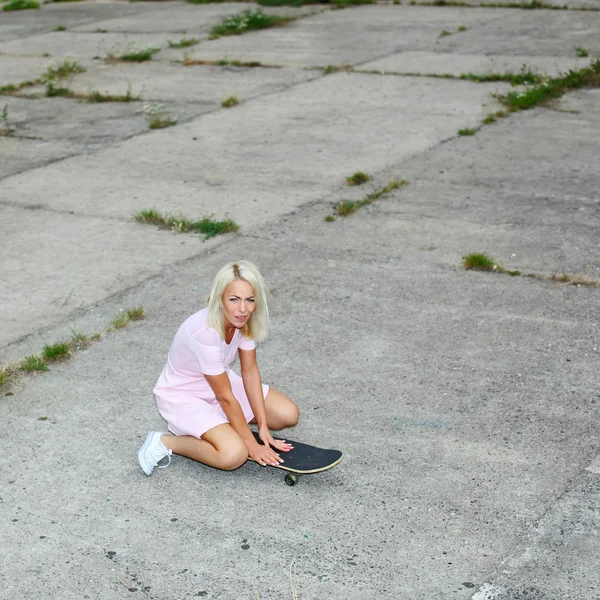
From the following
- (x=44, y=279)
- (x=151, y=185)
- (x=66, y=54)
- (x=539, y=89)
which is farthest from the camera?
(x=66, y=54)

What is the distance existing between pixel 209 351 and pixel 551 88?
762 centimetres

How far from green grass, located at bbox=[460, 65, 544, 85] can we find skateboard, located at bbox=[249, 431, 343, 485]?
7947 mm

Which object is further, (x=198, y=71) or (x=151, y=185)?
(x=198, y=71)

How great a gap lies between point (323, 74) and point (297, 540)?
938cm

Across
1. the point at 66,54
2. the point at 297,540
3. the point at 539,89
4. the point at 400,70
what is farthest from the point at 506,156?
the point at 66,54

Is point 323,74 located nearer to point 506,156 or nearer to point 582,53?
point 582,53

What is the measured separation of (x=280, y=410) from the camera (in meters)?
4.83

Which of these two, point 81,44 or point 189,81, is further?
point 81,44

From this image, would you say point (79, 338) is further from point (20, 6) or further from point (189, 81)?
point (20, 6)

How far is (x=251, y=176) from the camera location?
8.78 m

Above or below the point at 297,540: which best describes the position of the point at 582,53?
above

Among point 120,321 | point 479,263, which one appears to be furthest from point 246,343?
point 479,263

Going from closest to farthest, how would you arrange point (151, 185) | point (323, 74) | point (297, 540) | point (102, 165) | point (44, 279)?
point (297, 540) → point (44, 279) → point (151, 185) → point (102, 165) → point (323, 74)

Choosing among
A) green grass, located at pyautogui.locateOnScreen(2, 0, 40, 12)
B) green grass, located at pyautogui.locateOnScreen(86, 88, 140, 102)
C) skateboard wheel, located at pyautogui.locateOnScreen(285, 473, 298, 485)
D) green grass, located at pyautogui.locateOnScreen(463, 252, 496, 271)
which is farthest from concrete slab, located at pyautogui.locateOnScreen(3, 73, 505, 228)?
green grass, located at pyautogui.locateOnScreen(2, 0, 40, 12)
